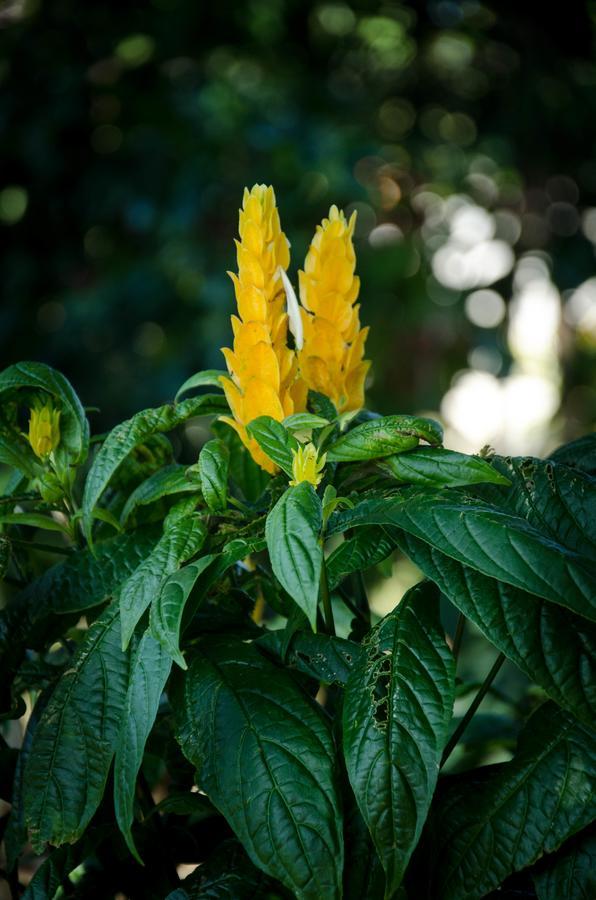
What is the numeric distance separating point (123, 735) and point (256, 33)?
2093mm

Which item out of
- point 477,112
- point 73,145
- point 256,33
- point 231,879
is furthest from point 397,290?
point 231,879

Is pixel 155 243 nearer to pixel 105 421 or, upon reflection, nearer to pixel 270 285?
pixel 105 421

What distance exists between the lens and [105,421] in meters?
2.10

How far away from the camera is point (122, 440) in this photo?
52cm

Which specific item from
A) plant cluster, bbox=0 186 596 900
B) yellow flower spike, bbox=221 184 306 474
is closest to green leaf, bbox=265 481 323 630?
plant cluster, bbox=0 186 596 900

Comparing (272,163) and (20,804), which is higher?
(272,163)

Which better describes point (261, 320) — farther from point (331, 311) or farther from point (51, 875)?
point (51, 875)

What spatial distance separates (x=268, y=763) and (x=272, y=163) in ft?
6.10

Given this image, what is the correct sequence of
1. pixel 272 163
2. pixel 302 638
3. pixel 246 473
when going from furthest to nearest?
pixel 272 163, pixel 246 473, pixel 302 638

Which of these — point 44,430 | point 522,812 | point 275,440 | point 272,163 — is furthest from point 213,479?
point 272,163

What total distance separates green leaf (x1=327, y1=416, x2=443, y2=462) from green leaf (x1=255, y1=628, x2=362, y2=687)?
11 cm

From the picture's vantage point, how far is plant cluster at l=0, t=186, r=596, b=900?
0.43 m

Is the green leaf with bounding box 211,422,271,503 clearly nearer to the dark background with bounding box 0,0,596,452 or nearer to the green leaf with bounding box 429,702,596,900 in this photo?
the green leaf with bounding box 429,702,596,900

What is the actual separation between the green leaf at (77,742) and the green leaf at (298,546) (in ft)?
0.48
